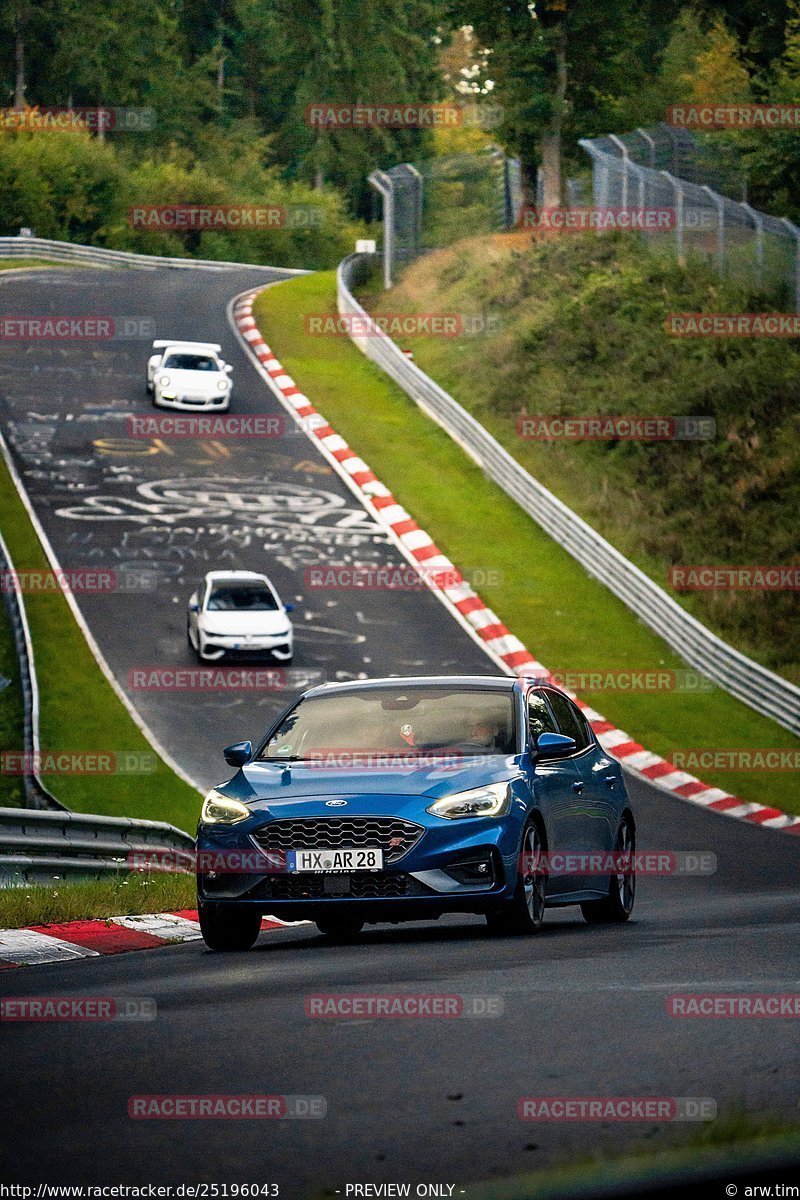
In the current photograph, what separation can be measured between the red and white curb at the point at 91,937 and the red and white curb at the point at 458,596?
11.4 metres

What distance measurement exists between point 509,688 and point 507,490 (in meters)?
26.3

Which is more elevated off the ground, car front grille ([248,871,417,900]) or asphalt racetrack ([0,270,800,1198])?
asphalt racetrack ([0,270,800,1198])

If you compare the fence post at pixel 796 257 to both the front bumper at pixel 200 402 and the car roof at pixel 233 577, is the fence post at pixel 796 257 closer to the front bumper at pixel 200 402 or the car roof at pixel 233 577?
the front bumper at pixel 200 402

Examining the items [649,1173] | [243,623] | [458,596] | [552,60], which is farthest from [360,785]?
[552,60]

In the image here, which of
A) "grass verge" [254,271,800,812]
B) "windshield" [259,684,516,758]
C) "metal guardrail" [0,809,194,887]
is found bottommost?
"grass verge" [254,271,800,812]

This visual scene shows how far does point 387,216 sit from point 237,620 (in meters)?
26.9

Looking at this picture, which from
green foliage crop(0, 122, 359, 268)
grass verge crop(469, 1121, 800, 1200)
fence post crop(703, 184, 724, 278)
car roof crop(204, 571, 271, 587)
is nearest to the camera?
grass verge crop(469, 1121, 800, 1200)

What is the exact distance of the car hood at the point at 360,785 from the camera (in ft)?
35.7

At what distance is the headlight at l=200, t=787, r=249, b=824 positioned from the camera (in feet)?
36.6

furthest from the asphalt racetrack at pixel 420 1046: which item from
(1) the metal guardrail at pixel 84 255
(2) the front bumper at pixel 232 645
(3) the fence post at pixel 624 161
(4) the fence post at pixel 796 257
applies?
(1) the metal guardrail at pixel 84 255

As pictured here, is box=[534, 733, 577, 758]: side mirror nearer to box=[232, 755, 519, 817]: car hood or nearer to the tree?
box=[232, 755, 519, 817]: car hood

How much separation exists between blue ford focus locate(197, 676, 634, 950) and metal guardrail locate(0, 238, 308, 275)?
59.7 meters

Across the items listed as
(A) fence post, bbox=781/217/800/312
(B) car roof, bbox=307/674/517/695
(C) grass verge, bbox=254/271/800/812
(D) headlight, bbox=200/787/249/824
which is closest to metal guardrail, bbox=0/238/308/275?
(C) grass verge, bbox=254/271/800/812

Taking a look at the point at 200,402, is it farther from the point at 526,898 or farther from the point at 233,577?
the point at 526,898
